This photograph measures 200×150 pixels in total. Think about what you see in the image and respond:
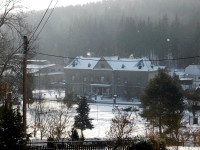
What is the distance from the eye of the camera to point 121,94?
41.5 meters

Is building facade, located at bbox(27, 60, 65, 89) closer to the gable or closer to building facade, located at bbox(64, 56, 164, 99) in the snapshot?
building facade, located at bbox(64, 56, 164, 99)

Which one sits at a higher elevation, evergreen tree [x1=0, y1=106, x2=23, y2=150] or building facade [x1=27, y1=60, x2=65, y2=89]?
building facade [x1=27, y1=60, x2=65, y2=89]

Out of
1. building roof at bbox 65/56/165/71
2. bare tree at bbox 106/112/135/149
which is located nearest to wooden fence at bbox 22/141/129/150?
bare tree at bbox 106/112/135/149

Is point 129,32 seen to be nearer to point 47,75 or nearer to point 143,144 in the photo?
point 47,75

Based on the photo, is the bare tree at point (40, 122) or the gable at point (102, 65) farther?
the gable at point (102, 65)

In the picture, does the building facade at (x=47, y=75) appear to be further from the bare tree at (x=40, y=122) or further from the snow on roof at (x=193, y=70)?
the snow on roof at (x=193, y=70)

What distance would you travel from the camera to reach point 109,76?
42531 mm

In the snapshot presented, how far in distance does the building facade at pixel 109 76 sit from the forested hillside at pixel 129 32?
20.9 meters

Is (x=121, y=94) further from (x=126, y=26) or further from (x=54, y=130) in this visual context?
A: (x=126, y=26)

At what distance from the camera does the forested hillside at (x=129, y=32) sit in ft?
215

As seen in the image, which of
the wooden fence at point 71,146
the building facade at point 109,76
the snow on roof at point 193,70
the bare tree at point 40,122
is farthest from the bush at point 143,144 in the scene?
the snow on roof at point 193,70

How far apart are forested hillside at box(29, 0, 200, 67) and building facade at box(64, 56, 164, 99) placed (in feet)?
68.6

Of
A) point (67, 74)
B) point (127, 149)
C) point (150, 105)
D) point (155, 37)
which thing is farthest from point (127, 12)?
point (127, 149)

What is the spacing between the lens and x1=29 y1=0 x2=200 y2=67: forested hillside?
6550 cm
